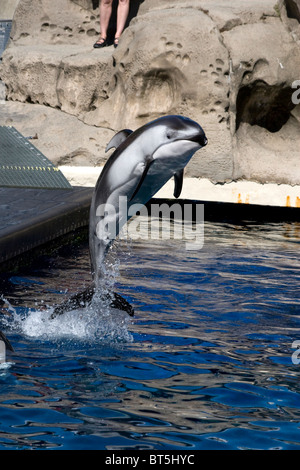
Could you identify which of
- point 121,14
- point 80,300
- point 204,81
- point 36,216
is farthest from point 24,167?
point 80,300

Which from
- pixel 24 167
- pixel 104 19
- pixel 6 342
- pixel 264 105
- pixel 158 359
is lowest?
pixel 158 359

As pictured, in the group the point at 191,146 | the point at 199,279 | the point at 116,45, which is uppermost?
the point at 116,45

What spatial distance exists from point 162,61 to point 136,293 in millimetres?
5619

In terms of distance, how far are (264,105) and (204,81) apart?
1379 mm

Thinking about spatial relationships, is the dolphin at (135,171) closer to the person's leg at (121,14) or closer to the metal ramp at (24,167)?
the metal ramp at (24,167)

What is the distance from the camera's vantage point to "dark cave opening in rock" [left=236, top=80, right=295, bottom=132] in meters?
11.1

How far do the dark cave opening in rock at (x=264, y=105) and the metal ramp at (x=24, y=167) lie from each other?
3.36 m

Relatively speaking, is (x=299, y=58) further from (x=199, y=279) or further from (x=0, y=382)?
(x=0, y=382)

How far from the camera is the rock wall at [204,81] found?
1046 centimetres

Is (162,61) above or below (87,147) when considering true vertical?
above

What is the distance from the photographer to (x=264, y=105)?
11375 mm

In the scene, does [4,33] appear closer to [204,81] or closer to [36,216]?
[204,81]
